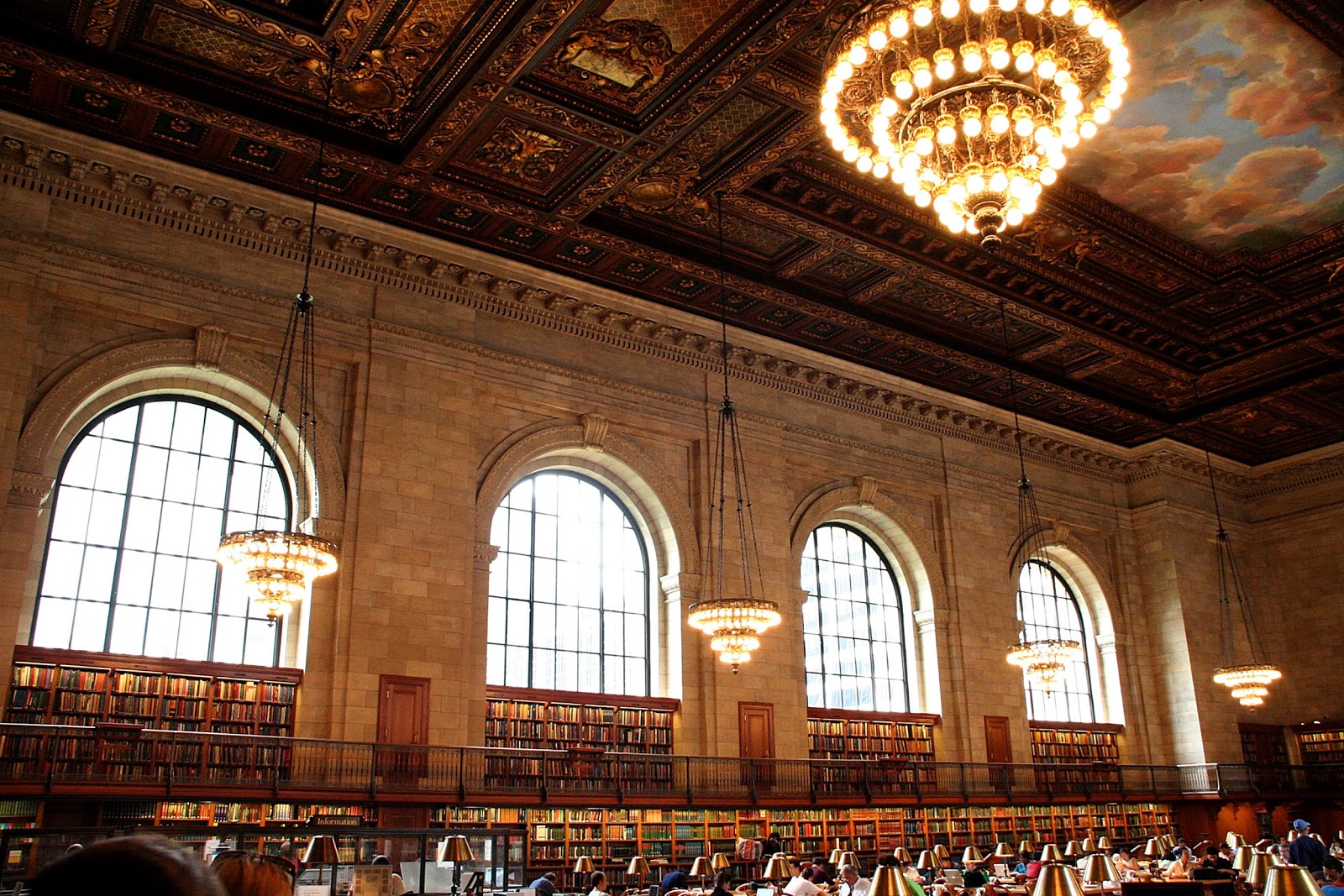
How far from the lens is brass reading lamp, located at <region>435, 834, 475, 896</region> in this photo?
7.71 m

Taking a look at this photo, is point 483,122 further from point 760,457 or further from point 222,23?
point 760,457

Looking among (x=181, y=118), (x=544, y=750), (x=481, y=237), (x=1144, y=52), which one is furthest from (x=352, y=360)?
(x=1144, y=52)

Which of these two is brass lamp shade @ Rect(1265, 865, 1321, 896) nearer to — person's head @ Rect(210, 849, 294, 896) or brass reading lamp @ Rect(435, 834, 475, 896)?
person's head @ Rect(210, 849, 294, 896)

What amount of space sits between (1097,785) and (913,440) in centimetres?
647

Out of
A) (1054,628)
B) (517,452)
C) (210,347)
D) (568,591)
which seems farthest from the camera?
(1054,628)

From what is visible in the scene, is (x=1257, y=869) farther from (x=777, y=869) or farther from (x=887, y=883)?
(x=777, y=869)

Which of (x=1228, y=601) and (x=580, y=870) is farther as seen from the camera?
(x=1228, y=601)

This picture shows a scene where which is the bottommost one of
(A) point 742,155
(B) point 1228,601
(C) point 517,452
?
(B) point 1228,601

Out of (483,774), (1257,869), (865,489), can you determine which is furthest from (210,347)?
(1257,869)

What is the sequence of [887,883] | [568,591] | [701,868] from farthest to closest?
[568,591] → [701,868] → [887,883]

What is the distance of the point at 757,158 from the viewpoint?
12180mm

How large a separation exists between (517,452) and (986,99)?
807 centimetres

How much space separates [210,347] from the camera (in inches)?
474

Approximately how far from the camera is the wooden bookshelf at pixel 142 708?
9.91m
